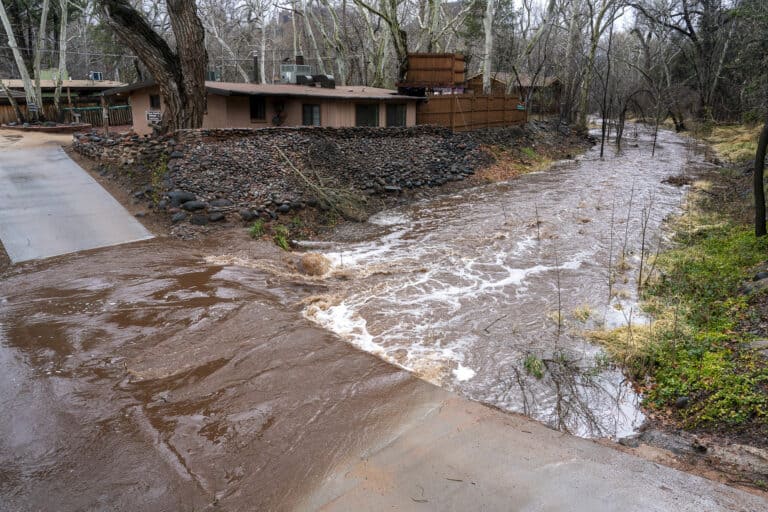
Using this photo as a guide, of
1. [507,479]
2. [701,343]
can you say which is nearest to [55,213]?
[507,479]

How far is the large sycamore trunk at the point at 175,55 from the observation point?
1513 cm

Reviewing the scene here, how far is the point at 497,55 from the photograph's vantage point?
46.2 metres

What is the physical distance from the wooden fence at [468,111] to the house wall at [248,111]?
8.19ft

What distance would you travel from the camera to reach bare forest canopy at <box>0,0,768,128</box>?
1912 centimetres

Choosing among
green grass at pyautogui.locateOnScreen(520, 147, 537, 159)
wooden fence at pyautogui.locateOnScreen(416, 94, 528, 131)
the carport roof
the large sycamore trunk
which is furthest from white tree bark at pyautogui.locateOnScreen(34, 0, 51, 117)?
green grass at pyautogui.locateOnScreen(520, 147, 537, 159)

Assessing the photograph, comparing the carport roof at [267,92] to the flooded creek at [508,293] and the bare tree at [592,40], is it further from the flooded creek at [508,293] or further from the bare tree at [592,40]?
the bare tree at [592,40]

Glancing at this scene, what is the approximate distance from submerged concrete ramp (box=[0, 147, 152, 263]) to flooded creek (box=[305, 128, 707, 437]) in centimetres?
483

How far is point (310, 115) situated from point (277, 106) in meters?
1.29

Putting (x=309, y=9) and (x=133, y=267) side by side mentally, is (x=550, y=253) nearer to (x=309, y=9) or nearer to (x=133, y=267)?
(x=133, y=267)

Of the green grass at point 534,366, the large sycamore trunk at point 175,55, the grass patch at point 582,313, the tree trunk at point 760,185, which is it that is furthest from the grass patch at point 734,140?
the large sycamore trunk at point 175,55

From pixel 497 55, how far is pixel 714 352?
4400 centimetres

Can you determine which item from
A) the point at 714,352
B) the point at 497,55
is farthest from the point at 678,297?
the point at 497,55

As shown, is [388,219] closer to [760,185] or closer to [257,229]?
[257,229]

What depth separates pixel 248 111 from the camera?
1922cm
